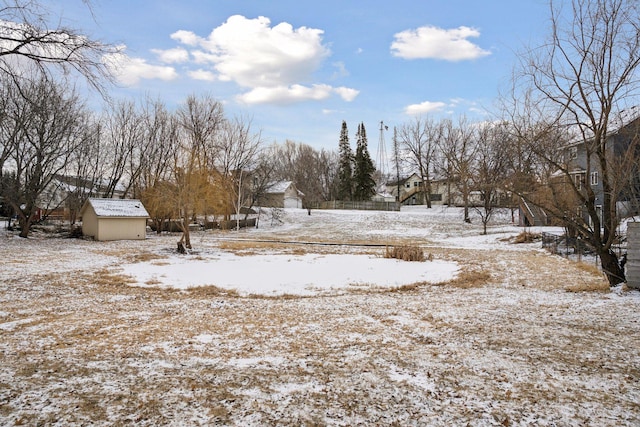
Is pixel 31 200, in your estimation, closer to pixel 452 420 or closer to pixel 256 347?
pixel 256 347

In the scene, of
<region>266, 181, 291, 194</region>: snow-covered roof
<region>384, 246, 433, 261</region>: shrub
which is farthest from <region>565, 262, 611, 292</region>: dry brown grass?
<region>266, 181, 291, 194</region>: snow-covered roof

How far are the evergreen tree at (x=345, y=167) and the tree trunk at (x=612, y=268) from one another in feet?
176

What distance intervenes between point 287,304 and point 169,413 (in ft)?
17.6

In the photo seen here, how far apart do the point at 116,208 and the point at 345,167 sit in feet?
134

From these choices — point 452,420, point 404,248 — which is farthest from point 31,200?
point 452,420

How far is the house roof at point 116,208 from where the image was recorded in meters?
25.4

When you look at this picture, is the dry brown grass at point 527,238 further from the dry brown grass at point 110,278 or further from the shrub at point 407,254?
the dry brown grass at point 110,278

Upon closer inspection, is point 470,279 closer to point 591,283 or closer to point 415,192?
point 591,283

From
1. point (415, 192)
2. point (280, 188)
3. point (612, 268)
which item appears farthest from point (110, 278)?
point (415, 192)

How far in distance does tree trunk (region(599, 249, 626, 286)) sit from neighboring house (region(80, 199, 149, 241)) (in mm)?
25081

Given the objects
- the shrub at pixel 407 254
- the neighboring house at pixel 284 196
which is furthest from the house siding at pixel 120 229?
the neighboring house at pixel 284 196

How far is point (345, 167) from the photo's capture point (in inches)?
2467

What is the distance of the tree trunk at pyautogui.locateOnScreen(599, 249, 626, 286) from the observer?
9.46m

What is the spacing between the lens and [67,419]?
125 inches
